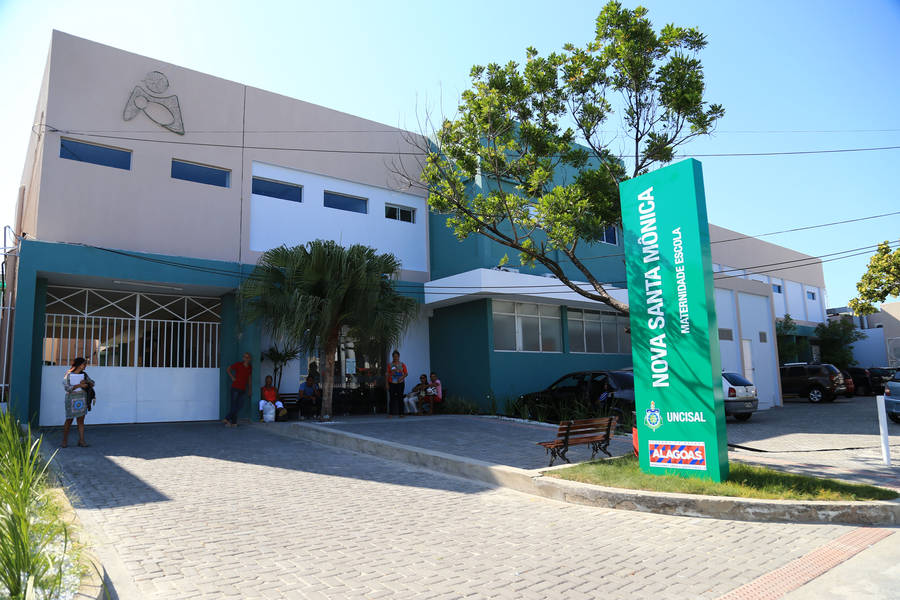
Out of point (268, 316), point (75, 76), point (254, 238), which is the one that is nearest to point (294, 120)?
point (254, 238)

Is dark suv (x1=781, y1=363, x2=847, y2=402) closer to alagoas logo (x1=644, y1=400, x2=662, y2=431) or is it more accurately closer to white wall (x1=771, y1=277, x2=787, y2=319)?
white wall (x1=771, y1=277, x2=787, y2=319)

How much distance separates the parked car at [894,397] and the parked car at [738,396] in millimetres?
2825

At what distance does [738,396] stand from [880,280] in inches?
514

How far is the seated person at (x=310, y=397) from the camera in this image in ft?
49.2

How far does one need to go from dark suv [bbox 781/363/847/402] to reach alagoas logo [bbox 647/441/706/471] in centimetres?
1962

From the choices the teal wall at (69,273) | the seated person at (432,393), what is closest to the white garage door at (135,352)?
the teal wall at (69,273)

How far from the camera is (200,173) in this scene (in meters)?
15.1

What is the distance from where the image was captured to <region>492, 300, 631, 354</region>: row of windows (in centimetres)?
1784

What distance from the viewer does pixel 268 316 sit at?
13227 millimetres

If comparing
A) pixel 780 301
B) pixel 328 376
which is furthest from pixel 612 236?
pixel 780 301

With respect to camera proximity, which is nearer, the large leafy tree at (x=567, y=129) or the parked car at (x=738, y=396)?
the large leafy tree at (x=567, y=129)

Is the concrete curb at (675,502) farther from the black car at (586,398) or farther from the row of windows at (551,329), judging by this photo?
the row of windows at (551,329)

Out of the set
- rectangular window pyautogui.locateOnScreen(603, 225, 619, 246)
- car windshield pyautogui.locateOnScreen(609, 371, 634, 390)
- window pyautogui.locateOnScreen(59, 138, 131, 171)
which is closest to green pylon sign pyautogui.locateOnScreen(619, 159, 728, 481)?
car windshield pyautogui.locateOnScreen(609, 371, 634, 390)

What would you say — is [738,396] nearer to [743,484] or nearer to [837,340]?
[743,484]
